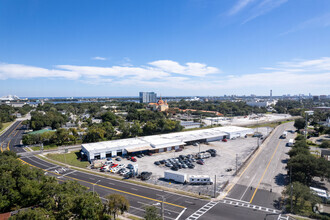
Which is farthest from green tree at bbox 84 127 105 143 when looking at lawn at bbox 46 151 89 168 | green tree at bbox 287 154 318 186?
green tree at bbox 287 154 318 186

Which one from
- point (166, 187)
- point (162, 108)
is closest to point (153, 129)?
point (166, 187)

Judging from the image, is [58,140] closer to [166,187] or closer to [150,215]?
[166,187]

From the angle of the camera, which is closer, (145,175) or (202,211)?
(202,211)

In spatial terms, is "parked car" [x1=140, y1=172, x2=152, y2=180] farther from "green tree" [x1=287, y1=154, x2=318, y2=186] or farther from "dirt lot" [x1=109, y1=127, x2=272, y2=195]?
"green tree" [x1=287, y1=154, x2=318, y2=186]

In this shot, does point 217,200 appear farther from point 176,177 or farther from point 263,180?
point 263,180

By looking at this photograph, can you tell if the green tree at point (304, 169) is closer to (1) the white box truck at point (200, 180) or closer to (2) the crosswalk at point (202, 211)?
(1) the white box truck at point (200, 180)

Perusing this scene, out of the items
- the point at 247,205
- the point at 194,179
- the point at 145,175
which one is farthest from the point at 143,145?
the point at 247,205
